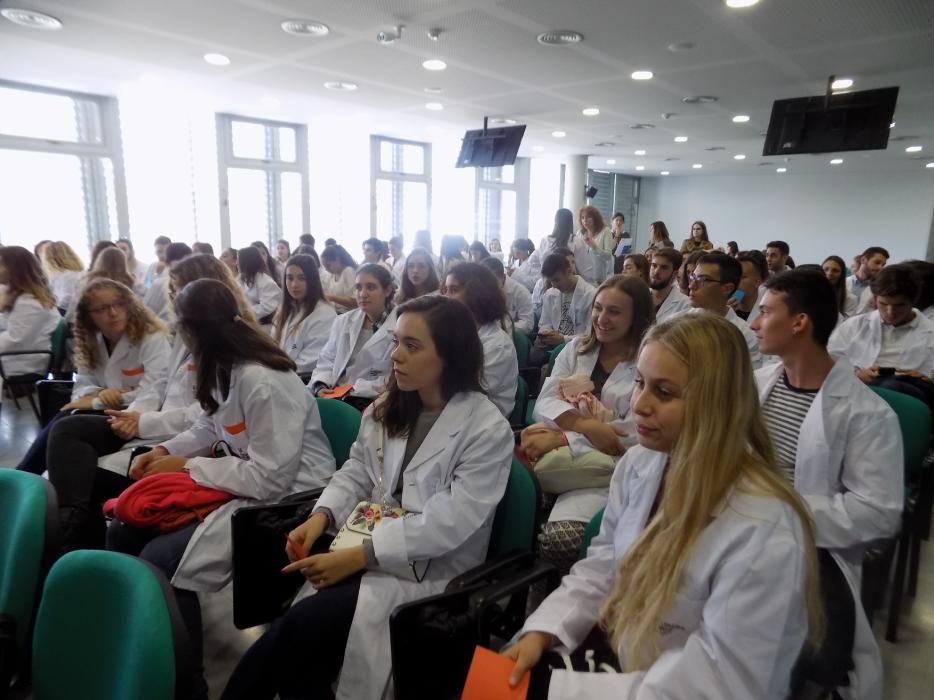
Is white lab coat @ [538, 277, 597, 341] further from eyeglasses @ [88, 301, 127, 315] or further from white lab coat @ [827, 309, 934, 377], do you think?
eyeglasses @ [88, 301, 127, 315]

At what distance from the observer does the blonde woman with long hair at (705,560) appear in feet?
3.14

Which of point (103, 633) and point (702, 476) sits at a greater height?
point (702, 476)

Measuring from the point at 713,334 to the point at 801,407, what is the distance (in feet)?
3.07

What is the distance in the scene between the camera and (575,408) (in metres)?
2.25

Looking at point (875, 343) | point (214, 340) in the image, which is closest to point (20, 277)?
point (214, 340)

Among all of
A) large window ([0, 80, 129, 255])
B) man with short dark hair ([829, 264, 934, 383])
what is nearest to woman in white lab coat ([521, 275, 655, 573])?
man with short dark hair ([829, 264, 934, 383])

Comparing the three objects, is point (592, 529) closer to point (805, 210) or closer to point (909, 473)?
point (909, 473)

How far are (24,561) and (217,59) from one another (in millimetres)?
5327

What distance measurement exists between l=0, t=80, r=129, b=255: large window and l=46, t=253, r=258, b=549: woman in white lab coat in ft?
19.9

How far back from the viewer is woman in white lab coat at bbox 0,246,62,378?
13.3 ft

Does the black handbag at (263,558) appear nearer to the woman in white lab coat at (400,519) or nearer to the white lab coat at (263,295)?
the woman in white lab coat at (400,519)

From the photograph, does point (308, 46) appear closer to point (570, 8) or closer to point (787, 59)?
point (570, 8)

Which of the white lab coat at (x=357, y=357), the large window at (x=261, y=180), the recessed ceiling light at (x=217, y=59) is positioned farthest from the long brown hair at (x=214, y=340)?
the large window at (x=261, y=180)

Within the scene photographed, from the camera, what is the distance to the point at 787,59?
16.0 ft
